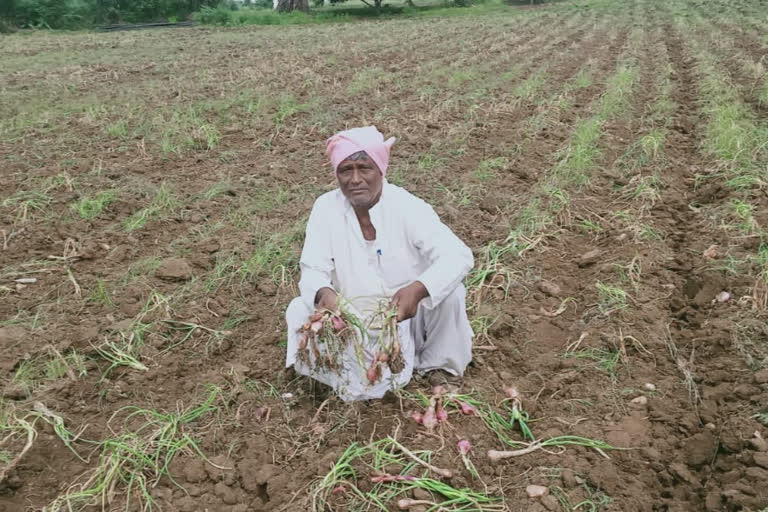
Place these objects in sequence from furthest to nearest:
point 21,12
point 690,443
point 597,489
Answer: point 21,12 → point 690,443 → point 597,489

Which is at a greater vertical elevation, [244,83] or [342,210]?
[342,210]

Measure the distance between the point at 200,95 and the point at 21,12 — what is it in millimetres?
18199

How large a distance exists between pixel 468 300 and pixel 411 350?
0.88 meters

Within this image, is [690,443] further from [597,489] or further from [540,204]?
[540,204]

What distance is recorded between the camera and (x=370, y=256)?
2.47 m

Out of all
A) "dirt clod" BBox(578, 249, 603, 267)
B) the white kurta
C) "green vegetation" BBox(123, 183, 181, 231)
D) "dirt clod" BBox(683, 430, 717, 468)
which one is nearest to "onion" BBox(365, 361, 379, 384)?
the white kurta

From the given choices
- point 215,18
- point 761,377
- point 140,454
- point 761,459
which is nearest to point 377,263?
point 140,454

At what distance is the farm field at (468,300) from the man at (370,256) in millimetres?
206

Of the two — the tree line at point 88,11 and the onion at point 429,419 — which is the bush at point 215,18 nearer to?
the tree line at point 88,11

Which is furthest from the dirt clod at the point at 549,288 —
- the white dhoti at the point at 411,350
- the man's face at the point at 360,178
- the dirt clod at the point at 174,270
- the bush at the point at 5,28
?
the bush at the point at 5,28

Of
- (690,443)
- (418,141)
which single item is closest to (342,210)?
(690,443)

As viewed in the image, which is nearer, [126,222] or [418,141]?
[126,222]

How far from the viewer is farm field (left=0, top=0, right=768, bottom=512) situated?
7.18 feet

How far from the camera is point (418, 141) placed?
605 centimetres
